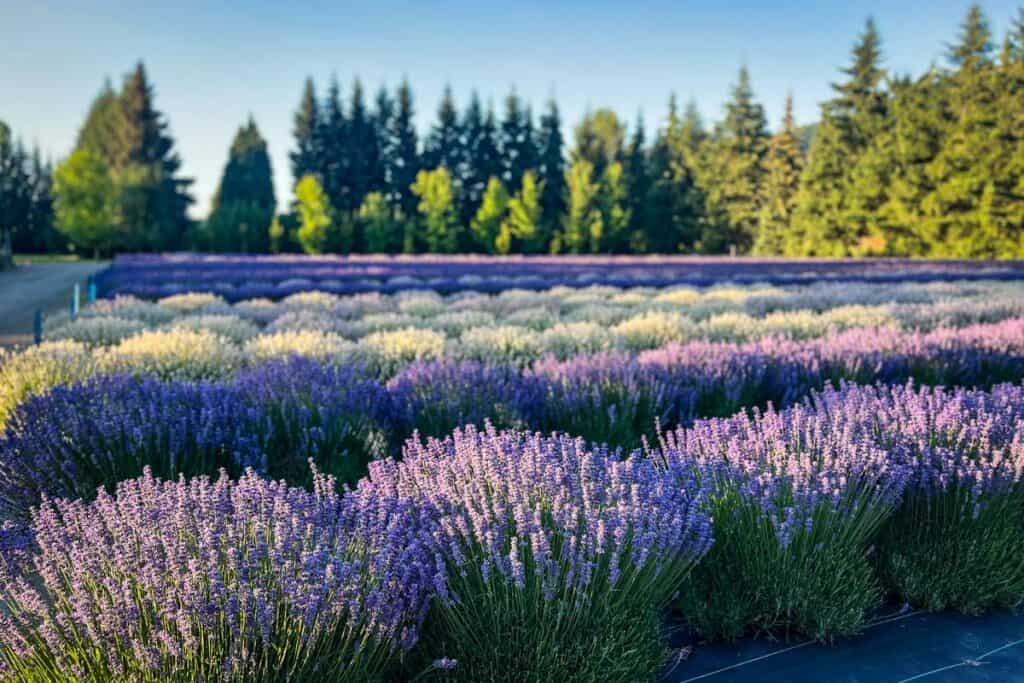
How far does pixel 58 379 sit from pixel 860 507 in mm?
4760

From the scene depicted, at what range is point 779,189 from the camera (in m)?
47.7

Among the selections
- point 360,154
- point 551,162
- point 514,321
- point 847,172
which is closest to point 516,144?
point 551,162

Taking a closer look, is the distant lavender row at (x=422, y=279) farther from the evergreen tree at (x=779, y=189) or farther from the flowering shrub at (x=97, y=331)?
the evergreen tree at (x=779, y=189)

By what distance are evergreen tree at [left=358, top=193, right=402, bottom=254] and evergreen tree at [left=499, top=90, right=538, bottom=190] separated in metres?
10.1

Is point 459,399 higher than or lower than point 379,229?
lower

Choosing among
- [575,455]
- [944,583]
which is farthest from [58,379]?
[944,583]

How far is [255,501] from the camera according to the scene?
243cm

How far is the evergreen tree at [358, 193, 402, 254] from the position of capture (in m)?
48.3

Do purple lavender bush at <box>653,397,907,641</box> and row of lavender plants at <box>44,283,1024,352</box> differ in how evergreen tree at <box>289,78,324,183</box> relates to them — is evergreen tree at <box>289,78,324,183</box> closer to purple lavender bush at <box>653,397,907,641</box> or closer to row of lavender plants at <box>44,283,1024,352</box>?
row of lavender plants at <box>44,283,1024,352</box>

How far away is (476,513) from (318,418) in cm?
206

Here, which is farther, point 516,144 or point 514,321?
point 516,144

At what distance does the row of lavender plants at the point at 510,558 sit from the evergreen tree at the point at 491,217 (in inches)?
1830

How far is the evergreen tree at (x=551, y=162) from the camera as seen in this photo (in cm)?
5394

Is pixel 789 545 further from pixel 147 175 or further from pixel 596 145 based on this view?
pixel 147 175
